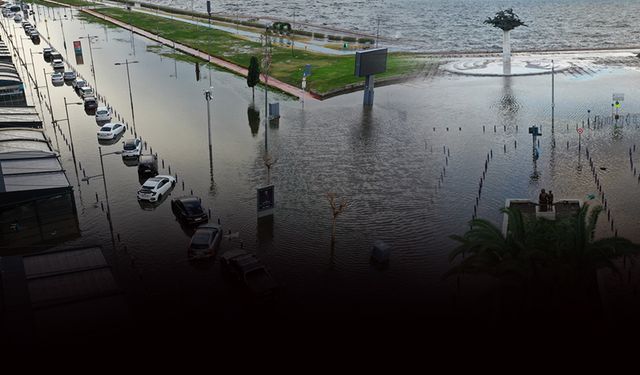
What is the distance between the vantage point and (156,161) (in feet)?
189

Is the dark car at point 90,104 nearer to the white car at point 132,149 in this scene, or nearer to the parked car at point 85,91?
the parked car at point 85,91

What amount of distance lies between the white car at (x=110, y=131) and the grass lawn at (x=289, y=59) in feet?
99.8

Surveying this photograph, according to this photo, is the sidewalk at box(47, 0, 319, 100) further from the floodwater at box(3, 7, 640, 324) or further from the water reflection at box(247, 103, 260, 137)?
the water reflection at box(247, 103, 260, 137)

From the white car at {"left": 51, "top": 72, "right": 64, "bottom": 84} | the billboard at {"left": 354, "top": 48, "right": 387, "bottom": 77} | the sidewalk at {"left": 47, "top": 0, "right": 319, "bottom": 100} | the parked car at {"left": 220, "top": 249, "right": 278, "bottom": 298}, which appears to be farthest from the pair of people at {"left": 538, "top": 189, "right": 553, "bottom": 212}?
the white car at {"left": 51, "top": 72, "right": 64, "bottom": 84}

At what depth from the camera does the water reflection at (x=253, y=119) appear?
2832 inches

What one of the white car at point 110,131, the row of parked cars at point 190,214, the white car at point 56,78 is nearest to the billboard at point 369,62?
the row of parked cars at point 190,214

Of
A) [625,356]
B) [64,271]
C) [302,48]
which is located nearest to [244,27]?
[302,48]

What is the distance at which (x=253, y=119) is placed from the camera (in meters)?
76.9

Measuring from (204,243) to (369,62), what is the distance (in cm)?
4641

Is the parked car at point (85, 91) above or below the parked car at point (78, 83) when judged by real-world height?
below

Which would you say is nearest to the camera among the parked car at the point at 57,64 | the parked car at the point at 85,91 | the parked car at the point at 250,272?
the parked car at the point at 250,272

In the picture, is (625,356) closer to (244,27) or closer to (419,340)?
(419,340)

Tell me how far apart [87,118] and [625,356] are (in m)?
65.1

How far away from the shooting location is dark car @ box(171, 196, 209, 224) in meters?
45.5
